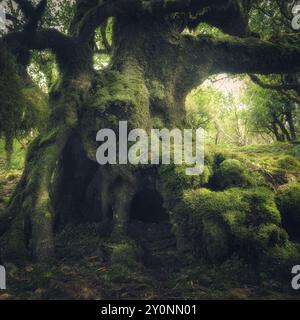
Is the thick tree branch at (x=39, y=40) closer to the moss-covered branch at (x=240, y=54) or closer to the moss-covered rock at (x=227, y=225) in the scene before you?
the moss-covered branch at (x=240, y=54)

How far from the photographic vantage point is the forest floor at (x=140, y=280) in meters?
6.59

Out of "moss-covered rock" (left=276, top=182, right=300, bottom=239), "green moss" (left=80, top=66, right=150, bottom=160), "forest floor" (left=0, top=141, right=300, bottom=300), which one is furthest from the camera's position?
"green moss" (left=80, top=66, right=150, bottom=160)

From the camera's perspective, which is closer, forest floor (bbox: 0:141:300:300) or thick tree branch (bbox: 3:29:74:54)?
forest floor (bbox: 0:141:300:300)

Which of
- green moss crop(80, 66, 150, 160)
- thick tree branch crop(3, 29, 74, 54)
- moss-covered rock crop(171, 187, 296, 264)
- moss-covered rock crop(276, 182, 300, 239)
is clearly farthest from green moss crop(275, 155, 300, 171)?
thick tree branch crop(3, 29, 74, 54)

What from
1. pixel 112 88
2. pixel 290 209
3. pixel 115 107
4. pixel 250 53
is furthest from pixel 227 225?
pixel 250 53

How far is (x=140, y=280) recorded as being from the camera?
23.5 feet

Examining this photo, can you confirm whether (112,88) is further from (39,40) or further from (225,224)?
(225,224)

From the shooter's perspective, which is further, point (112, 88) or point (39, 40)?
point (112, 88)

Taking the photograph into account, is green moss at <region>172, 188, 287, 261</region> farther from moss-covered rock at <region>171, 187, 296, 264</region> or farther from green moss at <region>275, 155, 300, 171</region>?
green moss at <region>275, 155, 300, 171</region>

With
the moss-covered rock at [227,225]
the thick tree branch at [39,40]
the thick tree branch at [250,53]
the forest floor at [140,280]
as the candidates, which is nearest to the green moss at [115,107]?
the thick tree branch at [39,40]

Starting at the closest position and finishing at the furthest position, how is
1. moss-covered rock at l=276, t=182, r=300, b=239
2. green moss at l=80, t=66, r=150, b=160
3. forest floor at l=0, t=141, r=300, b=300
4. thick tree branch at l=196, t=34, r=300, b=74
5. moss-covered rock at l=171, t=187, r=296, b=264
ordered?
forest floor at l=0, t=141, r=300, b=300 < moss-covered rock at l=171, t=187, r=296, b=264 < moss-covered rock at l=276, t=182, r=300, b=239 < green moss at l=80, t=66, r=150, b=160 < thick tree branch at l=196, t=34, r=300, b=74

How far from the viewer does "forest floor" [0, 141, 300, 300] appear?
659cm

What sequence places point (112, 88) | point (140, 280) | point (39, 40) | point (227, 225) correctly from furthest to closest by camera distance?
point (112, 88), point (39, 40), point (227, 225), point (140, 280)

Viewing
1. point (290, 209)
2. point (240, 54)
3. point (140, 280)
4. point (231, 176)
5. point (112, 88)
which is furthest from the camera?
point (240, 54)
